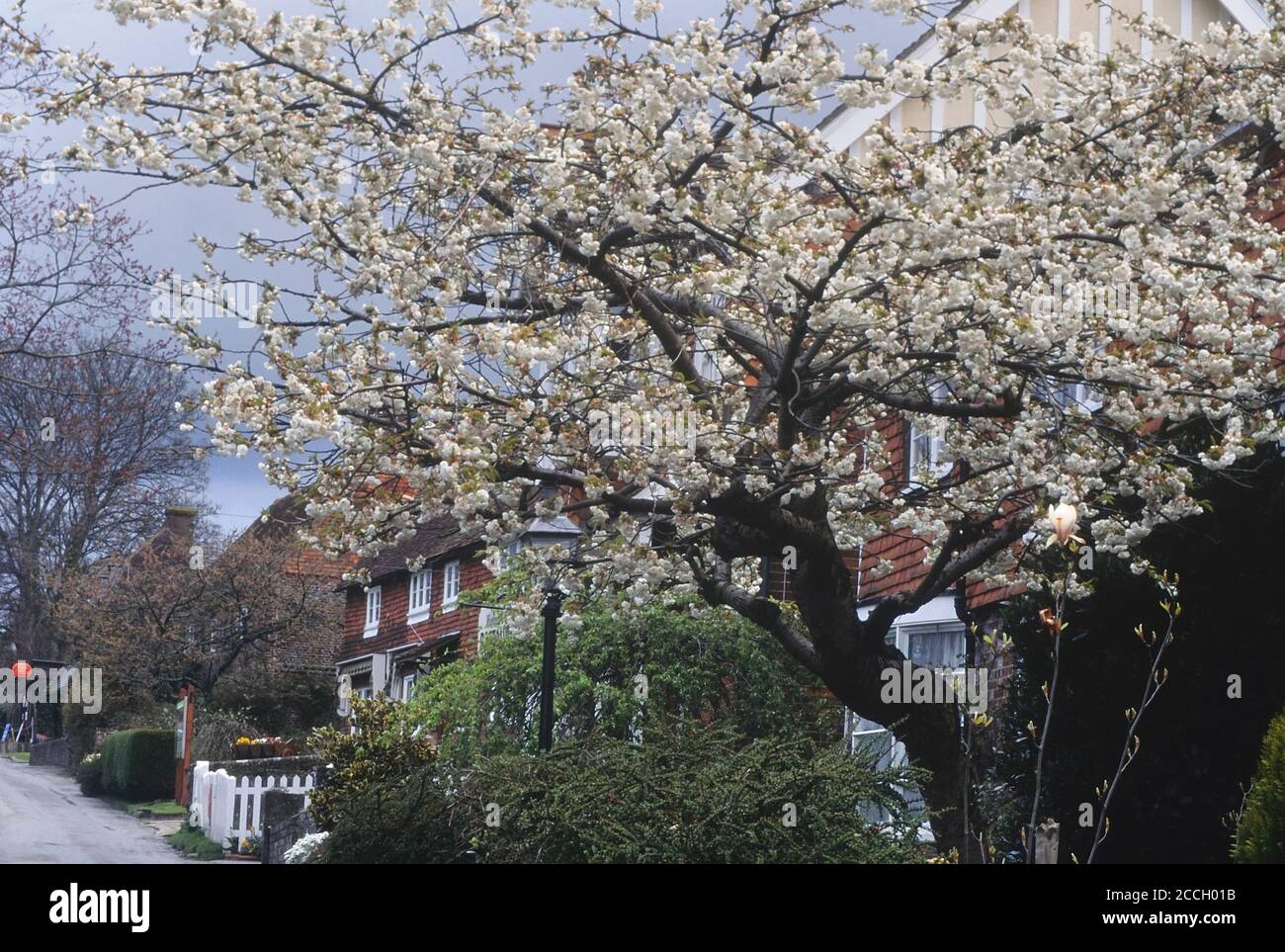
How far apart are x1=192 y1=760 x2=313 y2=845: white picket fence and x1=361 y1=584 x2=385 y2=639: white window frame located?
1500cm

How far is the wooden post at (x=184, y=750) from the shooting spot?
1041 inches

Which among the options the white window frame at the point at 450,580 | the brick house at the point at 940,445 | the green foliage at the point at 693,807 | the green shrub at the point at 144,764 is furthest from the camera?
the white window frame at the point at 450,580

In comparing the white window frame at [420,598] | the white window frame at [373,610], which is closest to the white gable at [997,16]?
the white window frame at [420,598]

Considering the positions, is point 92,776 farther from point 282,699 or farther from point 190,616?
point 282,699

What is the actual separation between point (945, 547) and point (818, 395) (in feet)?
5.06

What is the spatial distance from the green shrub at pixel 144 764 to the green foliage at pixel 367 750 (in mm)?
12813

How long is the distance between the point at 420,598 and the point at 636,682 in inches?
861

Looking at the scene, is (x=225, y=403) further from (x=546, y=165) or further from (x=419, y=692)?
(x=419, y=692)

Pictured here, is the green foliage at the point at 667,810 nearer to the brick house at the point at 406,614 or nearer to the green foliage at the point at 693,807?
the green foliage at the point at 693,807

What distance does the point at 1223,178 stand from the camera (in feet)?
32.7

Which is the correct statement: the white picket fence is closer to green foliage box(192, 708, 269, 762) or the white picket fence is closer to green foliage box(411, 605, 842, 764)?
green foliage box(192, 708, 269, 762)

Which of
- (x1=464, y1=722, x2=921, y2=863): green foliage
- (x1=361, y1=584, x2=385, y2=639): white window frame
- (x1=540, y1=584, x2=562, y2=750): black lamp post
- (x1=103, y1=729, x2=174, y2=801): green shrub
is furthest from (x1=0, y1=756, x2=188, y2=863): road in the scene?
(x1=464, y1=722, x2=921, y2=863): green foliage

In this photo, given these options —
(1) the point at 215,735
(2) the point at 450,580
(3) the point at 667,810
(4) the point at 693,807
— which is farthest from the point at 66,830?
(4) the point at 693,807
